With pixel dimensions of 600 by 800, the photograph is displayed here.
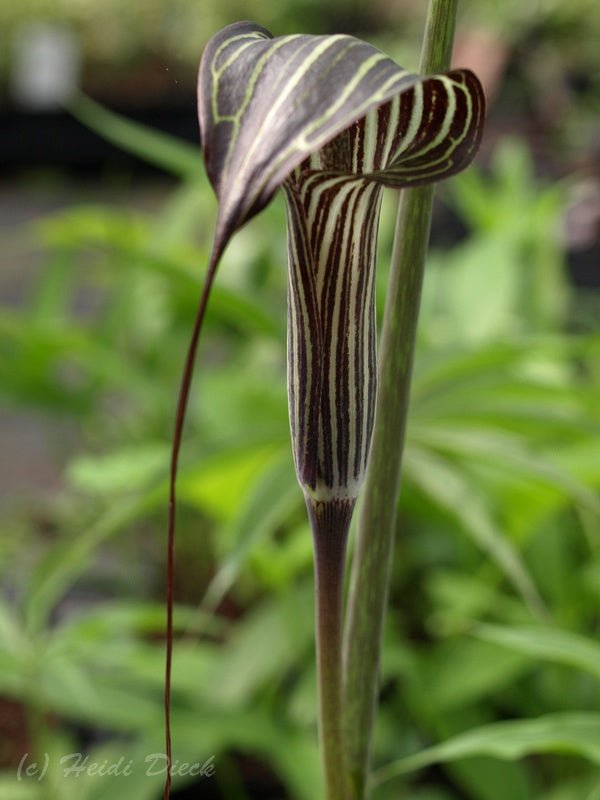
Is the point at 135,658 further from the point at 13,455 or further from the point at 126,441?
the point at 13,455

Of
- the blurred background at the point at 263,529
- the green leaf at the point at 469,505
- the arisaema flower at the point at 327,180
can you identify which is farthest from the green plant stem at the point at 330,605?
the green leaf at the point at 469,505

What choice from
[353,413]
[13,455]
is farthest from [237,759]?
[13,455]

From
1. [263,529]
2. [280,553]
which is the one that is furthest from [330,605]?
[280,553]

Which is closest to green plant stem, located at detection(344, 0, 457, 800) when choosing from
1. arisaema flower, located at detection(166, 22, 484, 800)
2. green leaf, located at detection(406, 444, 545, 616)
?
arisaema flower, located at detection(166, 22, 484, 800)

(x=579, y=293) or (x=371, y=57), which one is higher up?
(x=371, y=57)

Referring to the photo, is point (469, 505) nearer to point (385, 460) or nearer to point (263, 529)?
point (263, 529)

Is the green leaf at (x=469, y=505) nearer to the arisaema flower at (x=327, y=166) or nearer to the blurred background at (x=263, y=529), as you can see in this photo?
the blurred background at (x=263, y=529)
